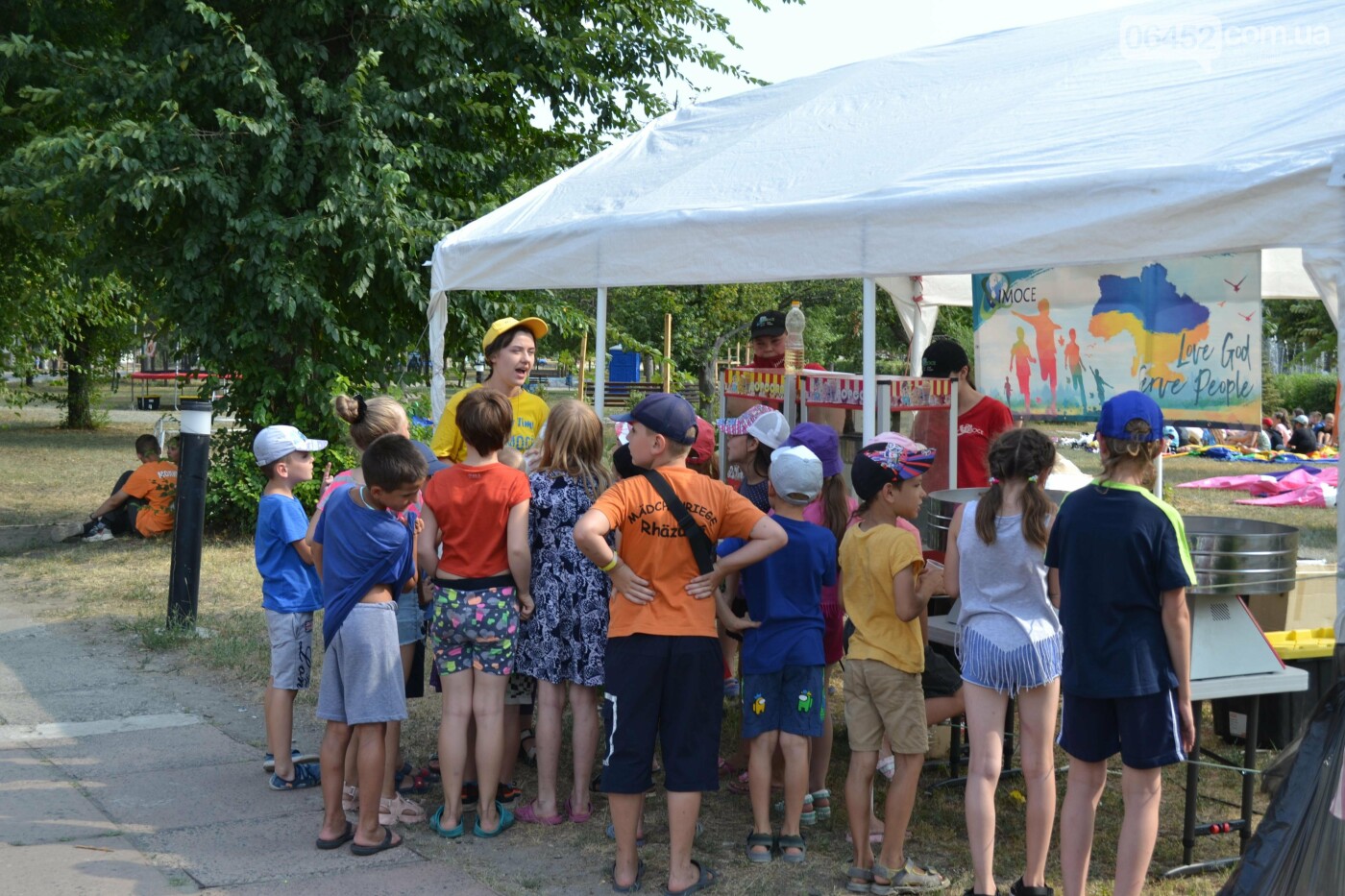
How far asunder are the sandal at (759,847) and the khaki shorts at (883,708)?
0.51 meters

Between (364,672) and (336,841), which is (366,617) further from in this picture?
(336,841)

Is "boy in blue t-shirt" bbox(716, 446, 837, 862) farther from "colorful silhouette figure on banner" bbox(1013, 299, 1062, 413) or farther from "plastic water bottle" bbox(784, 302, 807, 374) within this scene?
"colorful silhouette figure on banner" bbox(1013, 299, 1062, 413)

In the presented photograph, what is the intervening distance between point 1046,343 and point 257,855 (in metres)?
5.13

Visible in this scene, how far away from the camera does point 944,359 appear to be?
651 centimetres

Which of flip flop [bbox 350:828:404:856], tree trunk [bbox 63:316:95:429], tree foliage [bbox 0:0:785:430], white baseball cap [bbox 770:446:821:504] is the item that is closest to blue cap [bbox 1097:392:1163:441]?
white baseball cap [bbox 770:446:821:504]

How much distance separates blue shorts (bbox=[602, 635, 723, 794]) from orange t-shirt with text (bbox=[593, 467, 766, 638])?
2.4 inches

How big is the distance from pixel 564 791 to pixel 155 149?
770cm

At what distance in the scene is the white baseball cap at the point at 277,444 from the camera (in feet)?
17.3

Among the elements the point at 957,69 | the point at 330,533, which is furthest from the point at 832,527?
the point at 957,69

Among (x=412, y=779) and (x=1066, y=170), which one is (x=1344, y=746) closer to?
(x=1066, y=170)

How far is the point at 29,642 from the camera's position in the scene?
26.9ft

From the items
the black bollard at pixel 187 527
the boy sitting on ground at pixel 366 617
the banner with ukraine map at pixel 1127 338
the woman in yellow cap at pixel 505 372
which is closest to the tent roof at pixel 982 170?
the woman in yellow cap at pixel 505 372

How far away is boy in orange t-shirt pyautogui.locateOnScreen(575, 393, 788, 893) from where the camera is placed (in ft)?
14.2

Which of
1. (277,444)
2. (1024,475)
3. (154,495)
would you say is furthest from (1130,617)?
(154,495)
